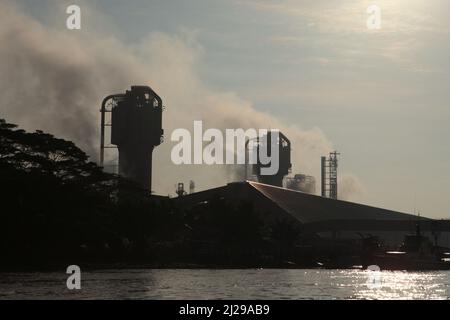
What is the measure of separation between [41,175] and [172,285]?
6034cm

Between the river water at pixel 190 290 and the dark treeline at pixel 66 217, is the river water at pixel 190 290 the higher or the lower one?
the lower one

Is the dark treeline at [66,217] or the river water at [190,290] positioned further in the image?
the dark treeline at [66,217]

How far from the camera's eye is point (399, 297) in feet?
293

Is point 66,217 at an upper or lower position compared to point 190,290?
upper

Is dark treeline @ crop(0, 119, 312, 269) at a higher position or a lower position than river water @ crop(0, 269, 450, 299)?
higher

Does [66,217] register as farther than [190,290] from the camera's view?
Yes

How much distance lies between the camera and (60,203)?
15700 centimetres

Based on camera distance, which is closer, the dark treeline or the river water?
the river water

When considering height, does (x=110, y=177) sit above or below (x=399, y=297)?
above
